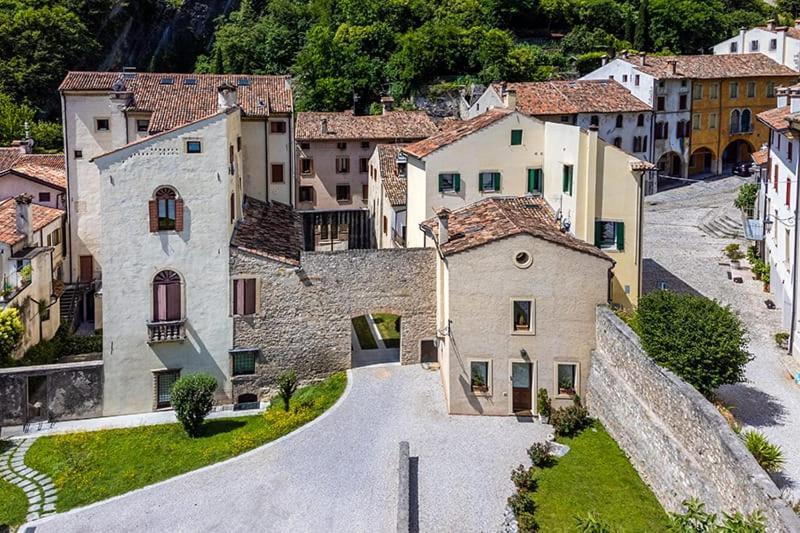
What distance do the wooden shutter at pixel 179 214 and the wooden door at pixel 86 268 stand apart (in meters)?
13.7

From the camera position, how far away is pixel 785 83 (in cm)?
5981

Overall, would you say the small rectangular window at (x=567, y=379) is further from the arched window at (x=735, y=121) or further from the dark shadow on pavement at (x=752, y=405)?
the arched window at (x=735, y=121)

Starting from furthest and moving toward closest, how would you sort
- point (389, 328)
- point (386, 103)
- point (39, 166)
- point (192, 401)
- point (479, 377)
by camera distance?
point (386, 103) → point (39, 166) → point (389, 328) → point (479, 377) → point (192, 401)

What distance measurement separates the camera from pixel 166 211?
2786 cm

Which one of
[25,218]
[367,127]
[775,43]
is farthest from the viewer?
[775,43]

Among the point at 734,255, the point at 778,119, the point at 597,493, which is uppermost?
the point at 778,119

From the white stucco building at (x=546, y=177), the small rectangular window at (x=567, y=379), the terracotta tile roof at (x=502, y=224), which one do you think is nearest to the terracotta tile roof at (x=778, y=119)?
the white stucco building at (x=546, y=177)

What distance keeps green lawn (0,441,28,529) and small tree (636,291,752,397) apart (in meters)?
18.3

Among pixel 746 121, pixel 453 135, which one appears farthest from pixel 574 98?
pixel 453 135

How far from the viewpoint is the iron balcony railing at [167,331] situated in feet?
92.0

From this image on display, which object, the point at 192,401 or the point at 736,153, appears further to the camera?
the point at 736,153

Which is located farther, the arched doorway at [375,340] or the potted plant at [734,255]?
the potted plant at [734,255]

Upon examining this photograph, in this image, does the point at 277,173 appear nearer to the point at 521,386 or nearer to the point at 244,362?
the point at 244,362

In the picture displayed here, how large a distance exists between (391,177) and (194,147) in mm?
13277
